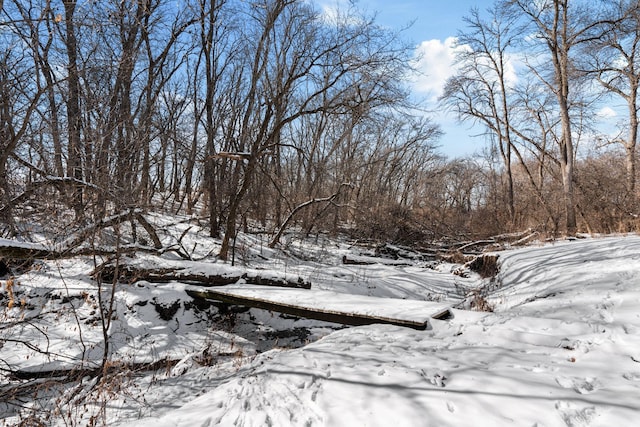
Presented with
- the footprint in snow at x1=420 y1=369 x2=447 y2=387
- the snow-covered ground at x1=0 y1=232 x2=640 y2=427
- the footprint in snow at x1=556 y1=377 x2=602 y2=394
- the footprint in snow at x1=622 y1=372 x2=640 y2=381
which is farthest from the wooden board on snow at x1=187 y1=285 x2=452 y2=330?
the footprint in snow at x1=622 y1=372 x2=640 y2=381

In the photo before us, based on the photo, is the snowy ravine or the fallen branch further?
the fallen branch

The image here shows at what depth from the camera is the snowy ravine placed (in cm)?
237

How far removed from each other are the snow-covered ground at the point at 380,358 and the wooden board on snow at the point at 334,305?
0.19 m

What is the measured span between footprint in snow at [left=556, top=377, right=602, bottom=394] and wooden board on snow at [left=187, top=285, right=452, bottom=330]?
1.90m

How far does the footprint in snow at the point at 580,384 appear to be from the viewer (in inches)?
99.9

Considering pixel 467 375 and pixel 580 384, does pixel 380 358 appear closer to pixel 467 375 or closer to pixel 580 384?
pixel 467 375

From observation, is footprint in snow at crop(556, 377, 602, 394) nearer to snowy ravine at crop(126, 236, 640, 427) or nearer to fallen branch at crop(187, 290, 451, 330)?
snowy ravine at crop(126, 236, 640, 427)

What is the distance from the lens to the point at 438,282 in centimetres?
976

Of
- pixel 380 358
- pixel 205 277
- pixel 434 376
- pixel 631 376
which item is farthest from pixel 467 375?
pixel 205 277

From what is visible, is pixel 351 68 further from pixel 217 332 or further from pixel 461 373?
pixel 461 373

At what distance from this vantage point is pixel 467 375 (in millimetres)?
2889

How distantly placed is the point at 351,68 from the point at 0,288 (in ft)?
32.7

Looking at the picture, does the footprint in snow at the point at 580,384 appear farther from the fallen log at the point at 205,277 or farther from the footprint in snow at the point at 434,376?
the fallen log at the point at 205,277

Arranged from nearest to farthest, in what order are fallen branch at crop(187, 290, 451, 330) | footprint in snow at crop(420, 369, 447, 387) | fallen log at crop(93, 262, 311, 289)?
1. footprint in snow at crop(420, 369, 447, 387)
2. fallen branch at crop(187, 290, 451, 330)
3. fallen log at crop(93, 262, 311, 289)
